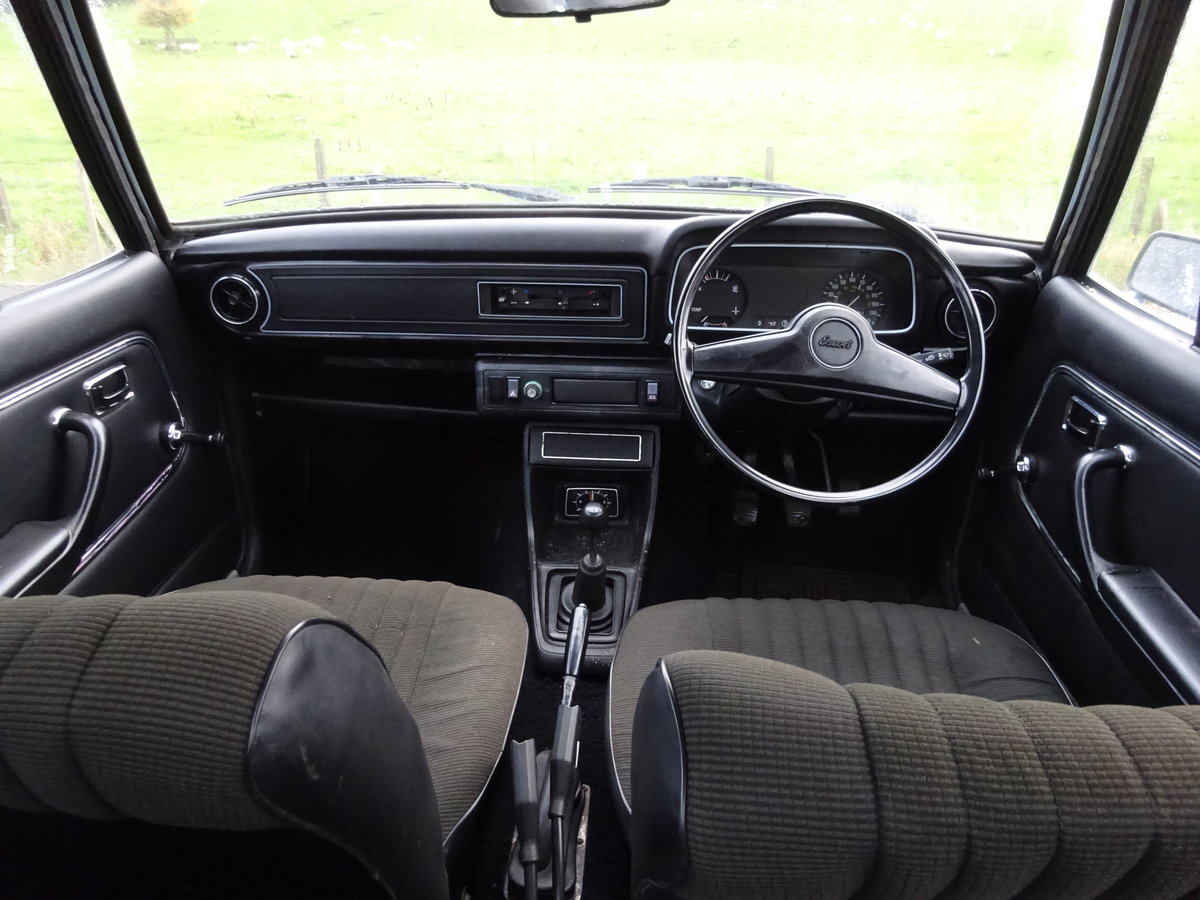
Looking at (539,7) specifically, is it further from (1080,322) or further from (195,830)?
(195,830)

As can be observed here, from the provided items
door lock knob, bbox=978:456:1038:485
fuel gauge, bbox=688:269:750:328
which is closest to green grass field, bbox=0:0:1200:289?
fuel gauge, bbox=688:269:750:328

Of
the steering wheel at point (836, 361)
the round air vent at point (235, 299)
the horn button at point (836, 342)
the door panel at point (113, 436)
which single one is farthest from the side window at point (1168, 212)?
the door panel at point (113, 436)

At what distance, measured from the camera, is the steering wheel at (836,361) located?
1614 mm

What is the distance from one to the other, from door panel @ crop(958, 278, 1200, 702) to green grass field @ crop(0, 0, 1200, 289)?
30 cm

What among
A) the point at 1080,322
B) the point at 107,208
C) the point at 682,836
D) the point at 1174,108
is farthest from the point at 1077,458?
the point at 107,208

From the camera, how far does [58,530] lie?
1.56m

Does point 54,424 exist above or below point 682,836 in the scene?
below

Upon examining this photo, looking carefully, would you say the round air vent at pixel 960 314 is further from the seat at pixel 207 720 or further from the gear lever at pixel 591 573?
the seat at pixel 207 720

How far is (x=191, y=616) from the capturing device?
0.64 m

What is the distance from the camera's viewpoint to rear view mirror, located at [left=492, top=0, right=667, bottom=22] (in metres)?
1.51

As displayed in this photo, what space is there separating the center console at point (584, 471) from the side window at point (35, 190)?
39.0 inches

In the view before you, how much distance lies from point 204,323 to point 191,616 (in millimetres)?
1741

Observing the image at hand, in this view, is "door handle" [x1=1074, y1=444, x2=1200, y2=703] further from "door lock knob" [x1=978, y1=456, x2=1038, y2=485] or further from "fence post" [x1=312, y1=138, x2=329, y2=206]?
"fence post" [x1=312, y1=138, x2=329, y2=206]

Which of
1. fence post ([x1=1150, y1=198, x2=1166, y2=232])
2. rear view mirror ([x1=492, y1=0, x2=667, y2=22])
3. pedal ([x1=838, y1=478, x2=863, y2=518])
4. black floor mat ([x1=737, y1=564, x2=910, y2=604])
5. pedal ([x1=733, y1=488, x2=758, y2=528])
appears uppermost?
rear view mirror ([x1=492, y1=0, x2=667, y2=22])
